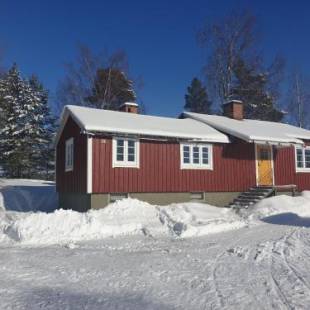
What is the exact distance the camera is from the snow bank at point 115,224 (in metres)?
10.4

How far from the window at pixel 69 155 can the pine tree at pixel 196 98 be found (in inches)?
1206

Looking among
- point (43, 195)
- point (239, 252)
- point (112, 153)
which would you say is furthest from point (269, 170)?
point (43, 195)

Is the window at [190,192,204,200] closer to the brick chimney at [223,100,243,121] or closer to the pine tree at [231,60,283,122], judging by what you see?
the brick chimney at [223,100,243,121]

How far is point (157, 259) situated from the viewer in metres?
7.95

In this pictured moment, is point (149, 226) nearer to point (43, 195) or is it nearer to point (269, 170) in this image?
point (269, 170)

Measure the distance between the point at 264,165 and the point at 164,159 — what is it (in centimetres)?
588

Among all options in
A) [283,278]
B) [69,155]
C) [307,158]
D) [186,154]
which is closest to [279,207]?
[186,154]

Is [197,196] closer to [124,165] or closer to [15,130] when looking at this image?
[124,165]

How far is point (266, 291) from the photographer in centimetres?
549

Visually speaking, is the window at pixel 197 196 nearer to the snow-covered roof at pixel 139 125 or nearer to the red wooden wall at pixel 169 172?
the red wooden wall at pixel 169 172

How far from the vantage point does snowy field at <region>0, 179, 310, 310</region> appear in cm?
525

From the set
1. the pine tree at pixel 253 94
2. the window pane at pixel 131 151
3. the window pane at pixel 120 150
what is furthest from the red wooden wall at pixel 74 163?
the pine tree at pixel 253 94

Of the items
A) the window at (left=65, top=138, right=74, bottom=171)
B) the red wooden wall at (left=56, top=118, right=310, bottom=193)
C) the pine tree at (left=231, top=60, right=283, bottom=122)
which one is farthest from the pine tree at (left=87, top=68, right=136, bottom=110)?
the window at (left=65, top=138, right=74, bottom=171)

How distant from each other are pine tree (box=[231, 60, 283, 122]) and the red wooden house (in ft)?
44.2
